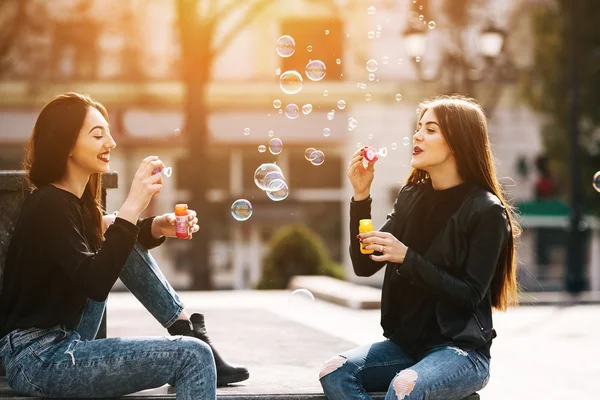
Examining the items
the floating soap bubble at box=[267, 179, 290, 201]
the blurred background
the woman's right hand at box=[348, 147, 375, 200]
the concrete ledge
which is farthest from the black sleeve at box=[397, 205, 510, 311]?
the blurred background

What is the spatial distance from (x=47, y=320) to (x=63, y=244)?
0.28 metres


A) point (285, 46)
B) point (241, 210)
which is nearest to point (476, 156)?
point (241, 210)

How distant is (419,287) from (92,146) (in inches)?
51.2

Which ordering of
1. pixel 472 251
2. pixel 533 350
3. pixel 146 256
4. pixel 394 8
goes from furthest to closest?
pixel 394 8 < pixel 533 350 < pixel 146 256 < pixel 472 251

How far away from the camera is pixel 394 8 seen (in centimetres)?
1878

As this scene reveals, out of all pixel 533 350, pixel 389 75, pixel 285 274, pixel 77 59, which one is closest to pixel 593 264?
pixel 389 75

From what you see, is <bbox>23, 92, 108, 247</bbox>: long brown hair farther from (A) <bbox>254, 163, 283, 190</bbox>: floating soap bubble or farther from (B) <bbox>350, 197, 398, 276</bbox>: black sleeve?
(A) <bbox>254, 163, 283, 190</bbox>: floating soap bubble

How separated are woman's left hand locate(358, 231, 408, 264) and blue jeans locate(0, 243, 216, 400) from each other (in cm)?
68

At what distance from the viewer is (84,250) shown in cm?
321

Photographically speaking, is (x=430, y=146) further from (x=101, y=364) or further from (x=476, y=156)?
(x=101, y=364)

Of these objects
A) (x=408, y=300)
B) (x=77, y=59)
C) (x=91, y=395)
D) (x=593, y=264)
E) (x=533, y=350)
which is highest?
(x=77, y=59)

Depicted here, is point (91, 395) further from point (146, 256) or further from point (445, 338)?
point (445, 338)

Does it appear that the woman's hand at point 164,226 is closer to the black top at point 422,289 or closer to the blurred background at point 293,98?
A: the black top at point 422,289

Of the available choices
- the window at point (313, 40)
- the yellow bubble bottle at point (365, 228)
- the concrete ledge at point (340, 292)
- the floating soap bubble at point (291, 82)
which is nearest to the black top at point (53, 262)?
the yellow bubble bottle at point (365, 228)
